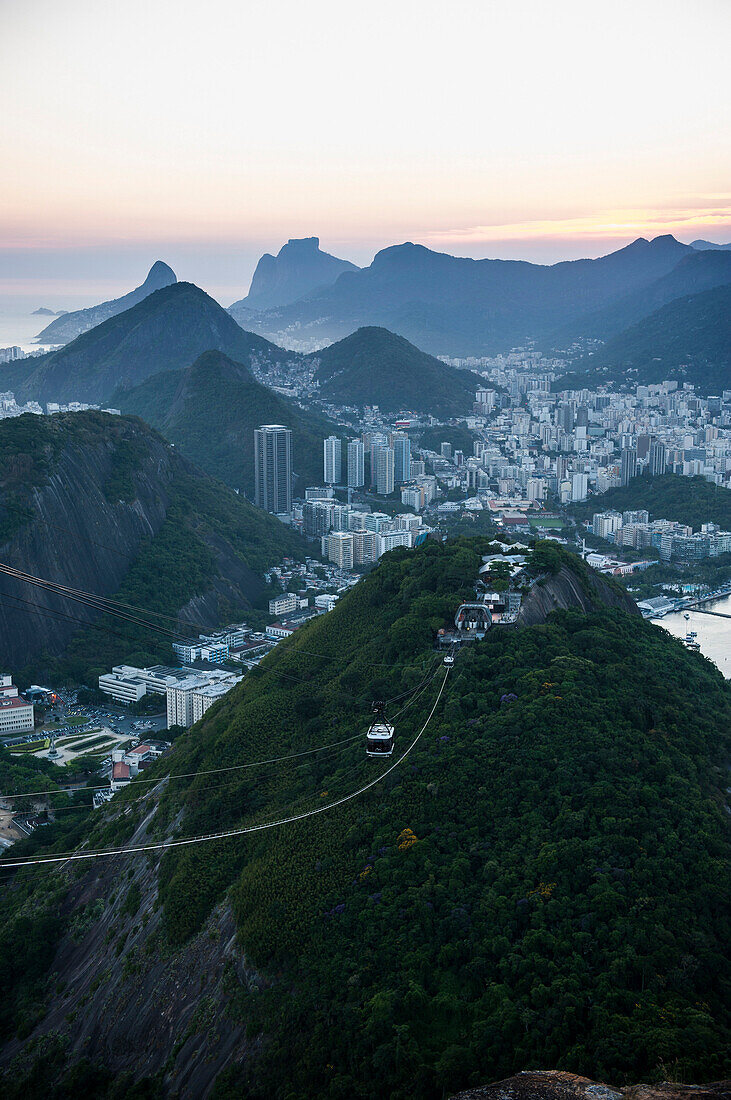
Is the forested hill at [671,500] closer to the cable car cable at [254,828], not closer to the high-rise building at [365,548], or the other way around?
the high-rise building at [365,548]

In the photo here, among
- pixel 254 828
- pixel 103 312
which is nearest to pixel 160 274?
pixel 103 312

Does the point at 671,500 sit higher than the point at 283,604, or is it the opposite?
the point at 671,500

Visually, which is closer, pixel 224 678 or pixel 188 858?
pixel 188 858

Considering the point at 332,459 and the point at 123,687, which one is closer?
the point at 123,687

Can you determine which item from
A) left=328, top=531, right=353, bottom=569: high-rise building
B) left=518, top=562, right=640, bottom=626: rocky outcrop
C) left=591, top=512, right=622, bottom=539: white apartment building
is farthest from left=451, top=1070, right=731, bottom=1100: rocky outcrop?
left=591, top=512, right=622, bottom=539: white apartment building

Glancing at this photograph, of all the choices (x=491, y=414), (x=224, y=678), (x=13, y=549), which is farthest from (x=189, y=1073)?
(x=491, y=414)

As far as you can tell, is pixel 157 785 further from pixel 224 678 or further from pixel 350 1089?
pixel 224 678

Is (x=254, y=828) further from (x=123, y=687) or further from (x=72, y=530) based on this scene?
(x=72, y=530)

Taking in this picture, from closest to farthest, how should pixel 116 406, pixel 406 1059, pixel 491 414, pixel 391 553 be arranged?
1. pixel 406 1059
2. pixel 391 553
3. pixel 116 406
4. pixel 491 414
